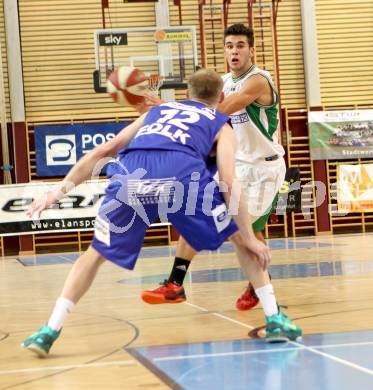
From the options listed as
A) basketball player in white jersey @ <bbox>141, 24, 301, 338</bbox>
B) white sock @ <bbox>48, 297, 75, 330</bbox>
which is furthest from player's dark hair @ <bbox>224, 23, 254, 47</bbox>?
white sock @ <bbox>48, 297, 75, 330</bbox>

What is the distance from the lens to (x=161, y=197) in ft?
14.3

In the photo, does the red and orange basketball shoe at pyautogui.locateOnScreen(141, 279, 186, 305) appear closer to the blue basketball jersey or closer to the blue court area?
the blue court area

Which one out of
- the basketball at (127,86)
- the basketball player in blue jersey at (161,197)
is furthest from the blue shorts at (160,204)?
the basketball at (127,86)

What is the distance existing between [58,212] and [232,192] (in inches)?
458

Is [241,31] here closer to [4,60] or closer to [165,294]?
[165,294]

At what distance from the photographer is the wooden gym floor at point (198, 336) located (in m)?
3.68

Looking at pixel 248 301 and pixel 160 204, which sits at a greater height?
pixel 160 204

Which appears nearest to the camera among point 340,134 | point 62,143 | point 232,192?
point 232,192

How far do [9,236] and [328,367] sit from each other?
516 inches

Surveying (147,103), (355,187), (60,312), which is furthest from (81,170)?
(355,187)

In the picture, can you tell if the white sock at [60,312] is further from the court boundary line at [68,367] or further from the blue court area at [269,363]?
the blue court area at [269,363]

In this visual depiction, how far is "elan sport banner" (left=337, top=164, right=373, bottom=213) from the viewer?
16.8 meters

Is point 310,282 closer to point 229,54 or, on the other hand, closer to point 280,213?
point 229,54

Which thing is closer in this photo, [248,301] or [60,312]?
[60,312]
